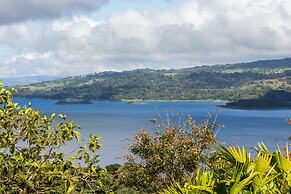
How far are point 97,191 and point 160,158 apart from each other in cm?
1389

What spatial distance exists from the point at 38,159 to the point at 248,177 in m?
3.49

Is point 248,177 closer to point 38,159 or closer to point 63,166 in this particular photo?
point 63,166

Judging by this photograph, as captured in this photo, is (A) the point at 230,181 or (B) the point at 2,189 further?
(A) the point at 230,181

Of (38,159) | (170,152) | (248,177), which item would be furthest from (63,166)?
(170,152)

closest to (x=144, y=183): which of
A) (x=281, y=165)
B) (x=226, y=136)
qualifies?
(x=281, y=165)

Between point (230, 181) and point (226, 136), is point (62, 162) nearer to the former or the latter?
point (230, 181)

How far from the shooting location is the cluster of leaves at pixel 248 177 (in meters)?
7.00

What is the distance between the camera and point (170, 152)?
69.4 feet

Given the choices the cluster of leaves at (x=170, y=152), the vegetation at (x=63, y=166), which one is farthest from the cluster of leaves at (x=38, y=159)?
the cluster of leaves at (x=170, y=152)

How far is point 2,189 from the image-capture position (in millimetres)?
6344

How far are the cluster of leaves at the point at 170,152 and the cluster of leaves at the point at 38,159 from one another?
13.5m

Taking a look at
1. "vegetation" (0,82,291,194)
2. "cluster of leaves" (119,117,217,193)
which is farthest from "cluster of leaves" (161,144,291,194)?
"cluster of leaves" (119,117,217,193)

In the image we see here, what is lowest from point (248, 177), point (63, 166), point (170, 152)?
point (170, 152)

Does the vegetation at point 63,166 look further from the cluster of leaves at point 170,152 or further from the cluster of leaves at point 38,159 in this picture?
the cluster of leaves at point 170,152
